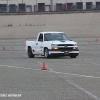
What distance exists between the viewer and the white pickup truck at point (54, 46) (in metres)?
29.3

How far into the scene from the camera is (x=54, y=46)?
29.3 meters

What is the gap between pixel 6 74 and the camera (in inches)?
771

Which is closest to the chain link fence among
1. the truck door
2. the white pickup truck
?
the truck door

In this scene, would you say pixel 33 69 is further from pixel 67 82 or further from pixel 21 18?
pixel 21 18

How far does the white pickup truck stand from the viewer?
29.3 metres

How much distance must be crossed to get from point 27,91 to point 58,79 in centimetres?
346

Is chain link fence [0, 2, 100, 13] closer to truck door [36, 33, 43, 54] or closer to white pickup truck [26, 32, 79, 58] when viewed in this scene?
truck door [36, 33, 43, 54]

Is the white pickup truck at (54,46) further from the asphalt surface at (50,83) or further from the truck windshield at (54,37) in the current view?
the asphalt surface at (50,83)

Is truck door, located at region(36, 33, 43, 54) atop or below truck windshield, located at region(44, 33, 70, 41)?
below

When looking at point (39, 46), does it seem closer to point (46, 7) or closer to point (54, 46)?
point (54, 46)

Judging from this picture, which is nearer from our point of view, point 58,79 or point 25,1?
point 58,79

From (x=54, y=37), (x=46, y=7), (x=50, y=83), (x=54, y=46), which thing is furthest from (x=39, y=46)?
(x=46, y=7)

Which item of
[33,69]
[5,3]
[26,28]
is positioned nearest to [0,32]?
[26,28]

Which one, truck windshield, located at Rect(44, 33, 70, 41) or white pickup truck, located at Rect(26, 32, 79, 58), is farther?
truck windshield, located at Rect(44, 33, 70, 41)
